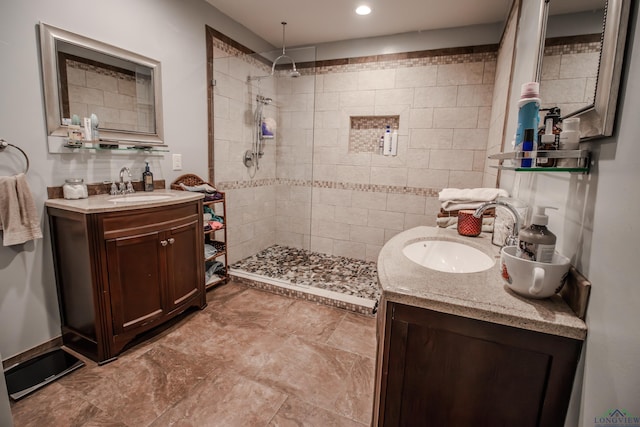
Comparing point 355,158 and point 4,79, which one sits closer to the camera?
point 4,79

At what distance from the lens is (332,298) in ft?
8.57

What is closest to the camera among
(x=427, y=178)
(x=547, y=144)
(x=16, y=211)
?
(x=547, y=144)

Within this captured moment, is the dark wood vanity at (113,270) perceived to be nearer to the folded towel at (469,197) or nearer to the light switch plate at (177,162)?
the light switch plate at (177,162)

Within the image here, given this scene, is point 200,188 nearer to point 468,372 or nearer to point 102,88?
point 102,88

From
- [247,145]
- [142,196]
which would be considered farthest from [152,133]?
[247,145]

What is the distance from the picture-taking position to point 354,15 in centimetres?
281

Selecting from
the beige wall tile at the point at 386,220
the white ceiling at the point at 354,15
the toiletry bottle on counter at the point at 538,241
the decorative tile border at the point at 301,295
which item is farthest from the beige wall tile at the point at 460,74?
the toiletry bottle on counter at the point at 538,241

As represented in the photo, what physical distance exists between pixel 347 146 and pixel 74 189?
2.63 meters

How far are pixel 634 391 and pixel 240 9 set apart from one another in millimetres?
3409

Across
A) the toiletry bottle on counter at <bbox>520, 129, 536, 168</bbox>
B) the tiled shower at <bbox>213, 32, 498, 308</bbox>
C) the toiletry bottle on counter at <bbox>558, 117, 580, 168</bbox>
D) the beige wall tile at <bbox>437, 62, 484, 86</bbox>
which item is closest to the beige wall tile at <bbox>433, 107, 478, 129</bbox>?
the tiled shower at <bbox>213, 32, 498, 308</bbox>

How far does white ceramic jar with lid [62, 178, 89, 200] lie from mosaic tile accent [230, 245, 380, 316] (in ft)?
4.92

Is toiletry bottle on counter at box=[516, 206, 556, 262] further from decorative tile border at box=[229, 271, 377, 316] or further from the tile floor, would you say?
decorative tile border at box=[229, 271, 377, 316]

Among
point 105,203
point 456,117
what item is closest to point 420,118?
point 456,117

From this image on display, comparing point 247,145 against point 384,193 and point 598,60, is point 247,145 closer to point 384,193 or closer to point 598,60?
point 384,193
